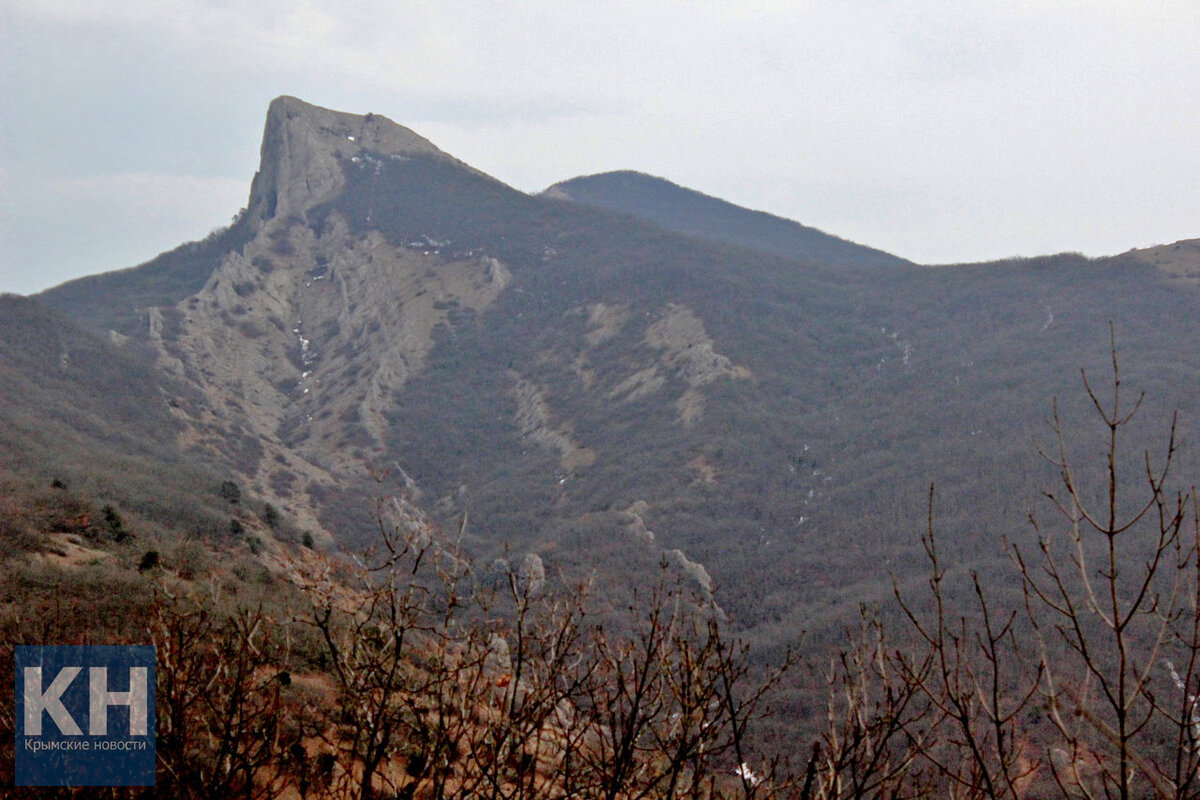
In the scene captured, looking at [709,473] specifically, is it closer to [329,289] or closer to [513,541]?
[513,541]

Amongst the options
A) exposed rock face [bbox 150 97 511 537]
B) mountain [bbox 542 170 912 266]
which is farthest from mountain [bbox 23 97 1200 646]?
mountain [bbox 542 170 912 266]

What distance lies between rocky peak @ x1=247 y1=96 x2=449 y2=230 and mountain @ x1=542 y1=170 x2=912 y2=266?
2845cm

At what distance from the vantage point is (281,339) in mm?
73688

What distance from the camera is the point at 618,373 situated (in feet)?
216

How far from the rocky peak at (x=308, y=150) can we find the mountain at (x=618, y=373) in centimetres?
49

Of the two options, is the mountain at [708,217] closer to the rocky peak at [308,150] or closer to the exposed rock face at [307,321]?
the rocky peak at [308,150]
